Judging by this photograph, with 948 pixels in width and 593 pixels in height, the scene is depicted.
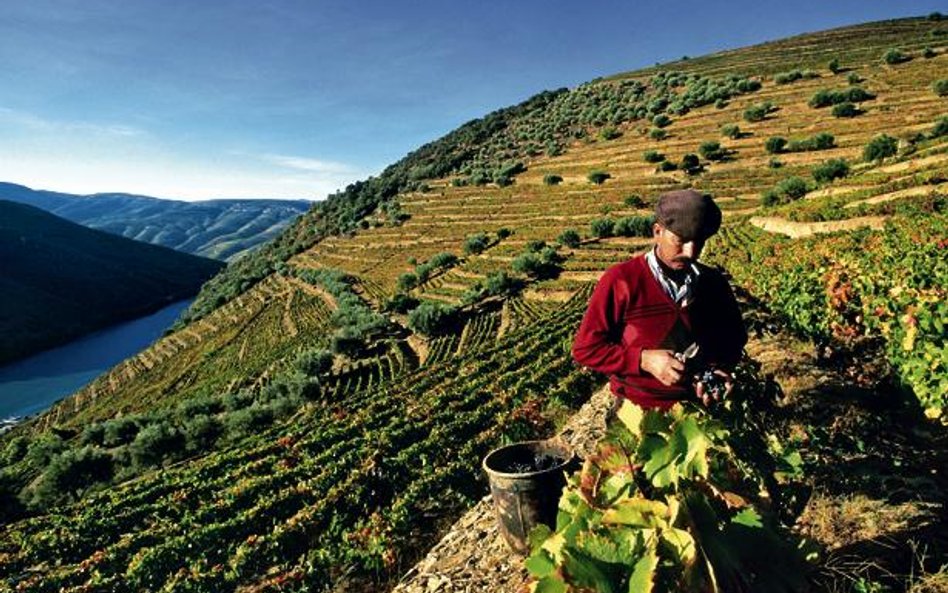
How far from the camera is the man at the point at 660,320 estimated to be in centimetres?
355

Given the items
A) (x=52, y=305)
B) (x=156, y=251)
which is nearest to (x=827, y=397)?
(x=52, y=305)

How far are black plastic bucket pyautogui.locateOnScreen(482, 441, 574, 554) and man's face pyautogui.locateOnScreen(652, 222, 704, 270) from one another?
251 centimetres

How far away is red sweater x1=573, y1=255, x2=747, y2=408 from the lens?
3635mm

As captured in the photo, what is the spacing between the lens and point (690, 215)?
3.36 m

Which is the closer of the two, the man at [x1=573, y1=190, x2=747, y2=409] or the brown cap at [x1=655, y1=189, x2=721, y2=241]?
the brown cap at [x1=655, y1=189, x2=721, y2=241]

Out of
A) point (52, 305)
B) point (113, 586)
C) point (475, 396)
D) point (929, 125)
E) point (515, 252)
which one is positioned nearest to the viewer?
point (113, 586)

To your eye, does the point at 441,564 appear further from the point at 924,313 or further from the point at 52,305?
the point at 52,305

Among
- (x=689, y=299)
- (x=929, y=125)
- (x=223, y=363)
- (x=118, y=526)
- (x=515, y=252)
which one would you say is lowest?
(x=223, y=363)

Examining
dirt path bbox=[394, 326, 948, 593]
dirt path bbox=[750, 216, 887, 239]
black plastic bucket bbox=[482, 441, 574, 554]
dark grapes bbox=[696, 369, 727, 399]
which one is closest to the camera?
dark grapes bbox=[696, 369, 727, 399]

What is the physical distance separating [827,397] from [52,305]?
145 m

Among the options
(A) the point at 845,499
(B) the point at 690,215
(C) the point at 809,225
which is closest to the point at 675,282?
(B) the point at 690,215

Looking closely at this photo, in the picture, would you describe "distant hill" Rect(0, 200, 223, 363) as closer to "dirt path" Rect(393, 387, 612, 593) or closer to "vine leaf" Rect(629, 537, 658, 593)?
"dirt path" Rect(393, 387, 612, 593)

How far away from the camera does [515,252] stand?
53.5 meters

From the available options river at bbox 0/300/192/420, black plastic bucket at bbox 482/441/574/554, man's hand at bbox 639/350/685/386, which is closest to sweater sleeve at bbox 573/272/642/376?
man's hand at bbox 639/350/685/386
